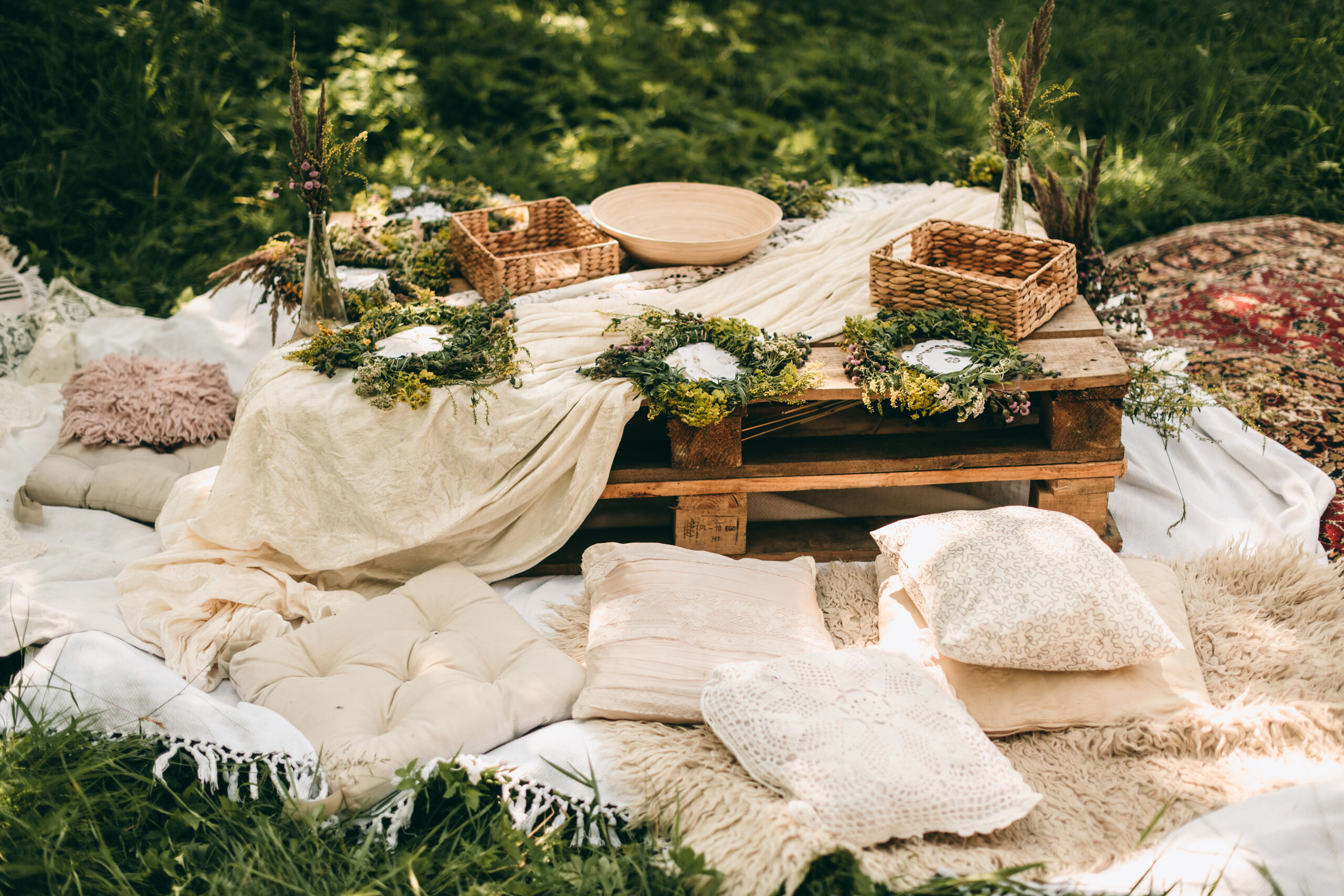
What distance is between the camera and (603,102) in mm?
6266

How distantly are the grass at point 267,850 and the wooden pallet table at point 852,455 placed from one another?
1.07 meters

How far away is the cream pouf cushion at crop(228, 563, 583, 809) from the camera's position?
2.36m

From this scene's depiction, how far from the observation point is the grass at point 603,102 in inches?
200

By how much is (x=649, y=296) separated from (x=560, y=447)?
813mm

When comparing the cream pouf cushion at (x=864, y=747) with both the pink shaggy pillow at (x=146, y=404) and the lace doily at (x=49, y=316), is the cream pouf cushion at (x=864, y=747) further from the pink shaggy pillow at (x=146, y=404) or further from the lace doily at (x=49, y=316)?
the lace doily at (x=49, y=316)

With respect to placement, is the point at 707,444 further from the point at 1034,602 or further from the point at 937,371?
the point at 1034,602

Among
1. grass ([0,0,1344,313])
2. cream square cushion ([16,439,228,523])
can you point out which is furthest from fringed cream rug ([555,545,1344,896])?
grass ([0,0,1344,313])

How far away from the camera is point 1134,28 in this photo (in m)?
6.49

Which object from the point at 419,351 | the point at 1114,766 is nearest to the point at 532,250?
the point at 419,351

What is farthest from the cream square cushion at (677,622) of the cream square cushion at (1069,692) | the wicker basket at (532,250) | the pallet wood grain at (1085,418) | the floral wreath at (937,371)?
the wicker basket at (532,250)

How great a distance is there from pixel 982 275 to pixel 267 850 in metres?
2.79

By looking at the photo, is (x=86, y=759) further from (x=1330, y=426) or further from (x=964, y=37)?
(x=964, y=37)

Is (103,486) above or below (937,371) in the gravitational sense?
below

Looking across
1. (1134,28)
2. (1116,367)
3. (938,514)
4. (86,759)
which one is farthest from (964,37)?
(86,759)
